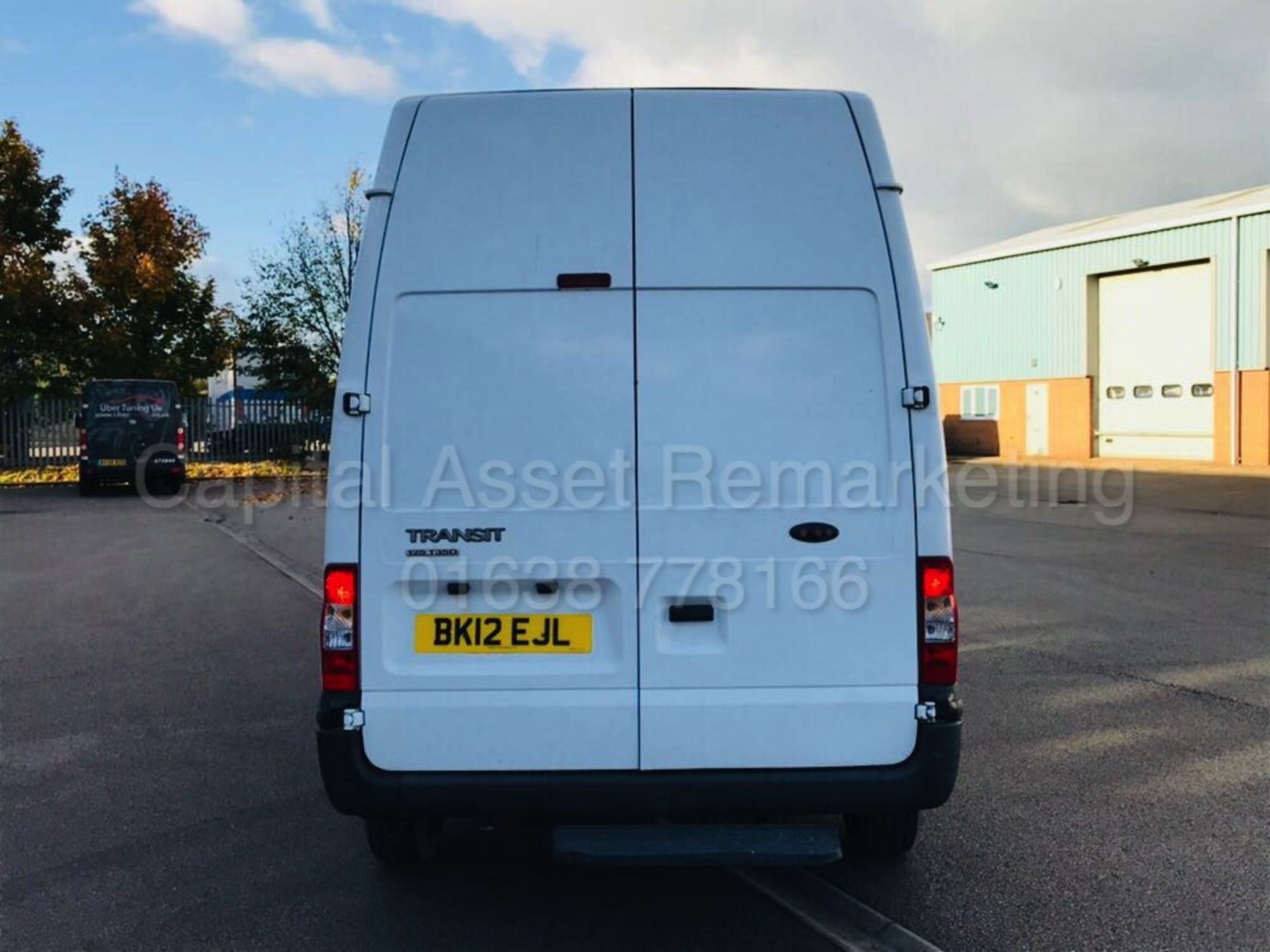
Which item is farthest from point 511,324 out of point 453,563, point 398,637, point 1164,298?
point 1164,298

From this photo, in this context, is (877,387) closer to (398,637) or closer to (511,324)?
(511,324)

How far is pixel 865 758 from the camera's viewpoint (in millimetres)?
3295

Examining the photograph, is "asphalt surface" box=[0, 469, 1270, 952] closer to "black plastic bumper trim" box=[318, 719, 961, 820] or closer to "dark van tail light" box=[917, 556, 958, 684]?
"black plastic bumper trim" box=[318, 719, 961, 820]

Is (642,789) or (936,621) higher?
(936,621)

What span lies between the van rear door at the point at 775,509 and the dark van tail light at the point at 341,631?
0.89 metres

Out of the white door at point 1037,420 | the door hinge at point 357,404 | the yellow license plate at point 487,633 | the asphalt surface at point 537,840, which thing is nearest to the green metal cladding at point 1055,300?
the white door at point 1037,420

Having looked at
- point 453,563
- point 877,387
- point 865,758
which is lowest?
point 865,758

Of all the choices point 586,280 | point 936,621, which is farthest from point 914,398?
point 586,280

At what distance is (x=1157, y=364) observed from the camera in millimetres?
33531

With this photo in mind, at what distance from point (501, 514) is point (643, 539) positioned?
44 cm

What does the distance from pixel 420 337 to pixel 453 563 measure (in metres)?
0.70

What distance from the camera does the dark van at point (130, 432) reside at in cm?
2203

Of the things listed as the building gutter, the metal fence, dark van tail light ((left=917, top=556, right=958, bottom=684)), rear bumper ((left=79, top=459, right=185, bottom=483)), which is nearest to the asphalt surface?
dark van tail light ((left=917, top=556, right=958, bottom=684))

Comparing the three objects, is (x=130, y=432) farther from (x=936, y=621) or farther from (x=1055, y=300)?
(x=1055, y=300)
